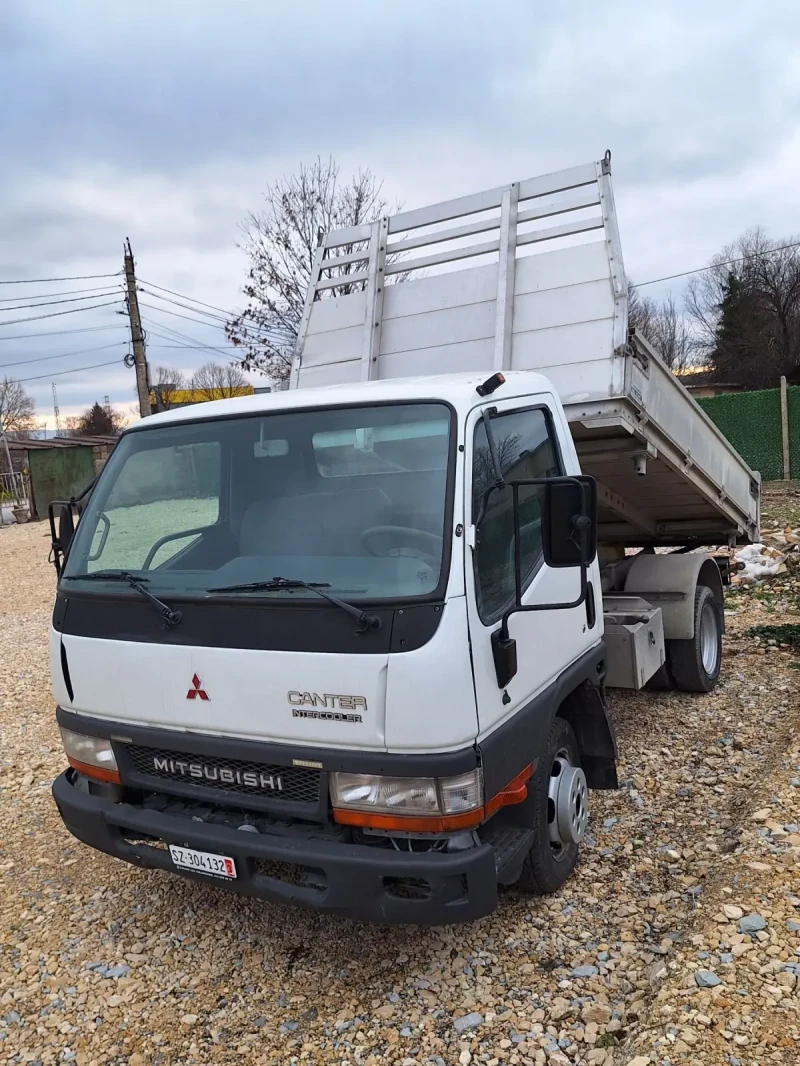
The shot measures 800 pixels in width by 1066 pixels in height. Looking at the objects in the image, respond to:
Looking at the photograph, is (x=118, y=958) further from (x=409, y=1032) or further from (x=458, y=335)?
(x=458, y=335)

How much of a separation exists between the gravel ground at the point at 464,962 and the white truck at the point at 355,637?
36 centimetres

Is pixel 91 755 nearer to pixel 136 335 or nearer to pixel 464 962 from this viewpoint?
pixel 464 962

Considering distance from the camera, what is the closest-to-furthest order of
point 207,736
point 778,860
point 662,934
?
point 207,736, point 662,934, point 778,860

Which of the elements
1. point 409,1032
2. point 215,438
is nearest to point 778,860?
point 409,1032

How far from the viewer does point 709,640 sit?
20.7 ft

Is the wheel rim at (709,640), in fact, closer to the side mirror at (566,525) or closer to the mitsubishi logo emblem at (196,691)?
the side mirror at (566,525)

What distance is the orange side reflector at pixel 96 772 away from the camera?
3.35 metres

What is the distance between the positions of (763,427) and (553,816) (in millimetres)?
18093

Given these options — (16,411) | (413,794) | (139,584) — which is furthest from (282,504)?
(16,411)

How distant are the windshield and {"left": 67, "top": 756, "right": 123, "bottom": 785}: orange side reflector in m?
0.76

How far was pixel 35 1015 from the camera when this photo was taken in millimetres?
3197

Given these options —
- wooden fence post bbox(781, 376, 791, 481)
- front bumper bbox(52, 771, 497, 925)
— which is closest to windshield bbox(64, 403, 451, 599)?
front bumper bbox(52, 771, 497, 925)

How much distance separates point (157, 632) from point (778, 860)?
9.24 ft

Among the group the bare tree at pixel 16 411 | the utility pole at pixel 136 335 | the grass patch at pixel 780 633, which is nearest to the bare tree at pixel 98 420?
the bare tree at pixel 16 411
